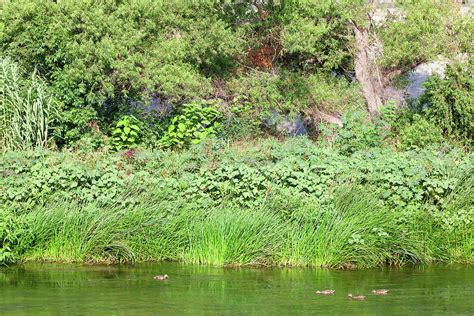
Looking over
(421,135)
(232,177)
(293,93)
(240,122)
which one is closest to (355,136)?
(421,135)

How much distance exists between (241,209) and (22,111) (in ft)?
17.5

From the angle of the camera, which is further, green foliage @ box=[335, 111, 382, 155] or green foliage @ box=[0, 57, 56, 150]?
green foliage @ box=[0, 57, 56, 150]

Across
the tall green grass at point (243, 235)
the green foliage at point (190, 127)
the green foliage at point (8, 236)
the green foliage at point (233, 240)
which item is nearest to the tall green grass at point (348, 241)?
the tall green grass at point (243, 235)

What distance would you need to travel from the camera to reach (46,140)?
54.6 feet

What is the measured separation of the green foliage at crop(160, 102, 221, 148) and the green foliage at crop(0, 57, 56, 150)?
2033 mm

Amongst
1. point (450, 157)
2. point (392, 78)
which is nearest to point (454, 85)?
point (392, 78)

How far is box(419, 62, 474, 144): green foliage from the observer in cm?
1797

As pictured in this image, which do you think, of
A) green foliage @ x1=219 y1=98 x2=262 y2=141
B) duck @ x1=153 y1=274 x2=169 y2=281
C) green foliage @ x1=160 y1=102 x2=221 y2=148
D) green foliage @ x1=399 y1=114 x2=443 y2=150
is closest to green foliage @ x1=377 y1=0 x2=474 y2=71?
green foliage @ x1=399 y1=114 x2=443 y2=150

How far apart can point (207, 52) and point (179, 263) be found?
307 inches

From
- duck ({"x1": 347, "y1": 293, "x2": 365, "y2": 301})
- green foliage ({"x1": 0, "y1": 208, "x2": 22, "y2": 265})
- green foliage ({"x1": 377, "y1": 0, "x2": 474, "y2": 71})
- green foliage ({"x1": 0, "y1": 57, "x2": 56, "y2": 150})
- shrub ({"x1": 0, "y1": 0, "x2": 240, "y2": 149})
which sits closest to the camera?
duck ({"x1": 347, "y1": 293, "x2": 365, "y2": 301})

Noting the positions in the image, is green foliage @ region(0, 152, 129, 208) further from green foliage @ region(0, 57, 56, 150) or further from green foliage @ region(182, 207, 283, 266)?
green foliage @ region(0, 57, 56, 150)

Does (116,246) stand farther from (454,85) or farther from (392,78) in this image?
(392,78)

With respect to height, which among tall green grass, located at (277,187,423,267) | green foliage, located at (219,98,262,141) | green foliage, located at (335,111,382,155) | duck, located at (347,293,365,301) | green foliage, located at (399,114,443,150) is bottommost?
duck, located at (347,293,365,301)

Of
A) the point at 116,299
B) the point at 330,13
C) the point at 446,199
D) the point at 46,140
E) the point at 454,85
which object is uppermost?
the point at 330,13
